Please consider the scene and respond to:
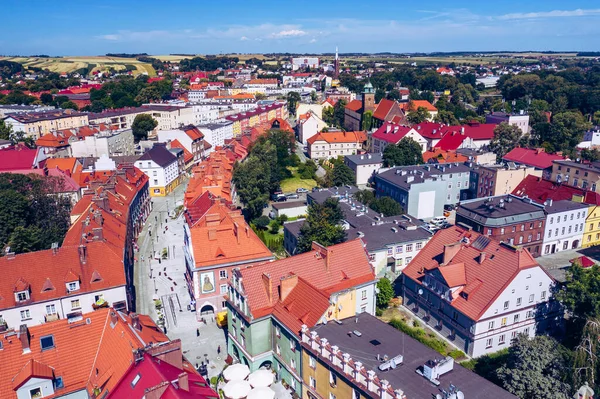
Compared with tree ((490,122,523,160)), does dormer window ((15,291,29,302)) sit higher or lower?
lower

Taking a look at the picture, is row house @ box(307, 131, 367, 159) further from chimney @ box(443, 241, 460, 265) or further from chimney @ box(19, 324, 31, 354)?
chimney @ box(19, 324, 31, 354)

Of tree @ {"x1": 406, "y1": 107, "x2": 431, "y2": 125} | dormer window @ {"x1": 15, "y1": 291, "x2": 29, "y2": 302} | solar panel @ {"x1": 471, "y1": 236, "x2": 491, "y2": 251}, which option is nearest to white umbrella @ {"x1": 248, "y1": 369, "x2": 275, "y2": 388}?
dormer window @ {"x1": 15, "y1": 291, "x2": 29, "y2": 302}

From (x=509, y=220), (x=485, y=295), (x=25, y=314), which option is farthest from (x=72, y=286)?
(x=509, y=220)

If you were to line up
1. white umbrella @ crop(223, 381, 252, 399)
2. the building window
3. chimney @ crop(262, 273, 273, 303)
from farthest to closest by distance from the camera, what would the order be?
the building window < chimney @ crop(262, 273, 273, 303) < white umbrella @ crop(223, 381, 252, 399)

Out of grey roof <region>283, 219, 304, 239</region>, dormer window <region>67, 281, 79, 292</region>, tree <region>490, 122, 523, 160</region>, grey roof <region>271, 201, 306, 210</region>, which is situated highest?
tree <region>490, 122, 523, 160</region>

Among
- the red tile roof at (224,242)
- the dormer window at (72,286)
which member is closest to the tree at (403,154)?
the red tile roof at (224,242)

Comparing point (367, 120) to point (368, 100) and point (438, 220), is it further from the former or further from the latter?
point (438, 220)
